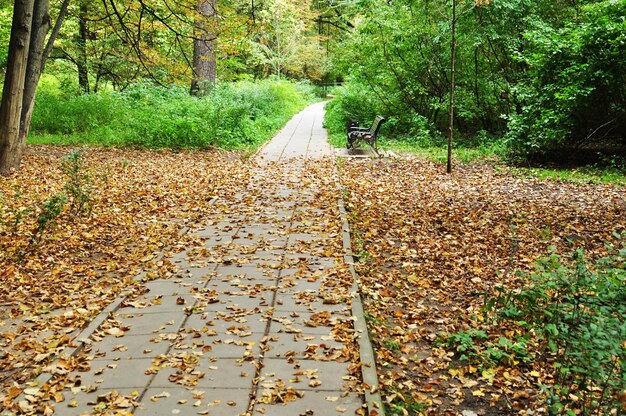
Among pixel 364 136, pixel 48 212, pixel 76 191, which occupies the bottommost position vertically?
pixel 48 212

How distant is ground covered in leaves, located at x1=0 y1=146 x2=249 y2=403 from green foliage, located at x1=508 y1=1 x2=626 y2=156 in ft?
23.3

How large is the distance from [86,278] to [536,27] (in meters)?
13.6

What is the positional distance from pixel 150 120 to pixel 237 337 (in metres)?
13.1

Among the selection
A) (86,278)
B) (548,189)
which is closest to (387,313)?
(86,278)

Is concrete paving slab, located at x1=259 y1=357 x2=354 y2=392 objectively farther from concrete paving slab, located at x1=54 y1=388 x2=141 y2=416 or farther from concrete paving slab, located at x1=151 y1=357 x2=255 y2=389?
concrete paving slab, located at x1=54 y1=388 x2=141 y2=416

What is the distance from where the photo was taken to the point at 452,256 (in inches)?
279

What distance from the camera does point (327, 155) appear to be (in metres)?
15.2

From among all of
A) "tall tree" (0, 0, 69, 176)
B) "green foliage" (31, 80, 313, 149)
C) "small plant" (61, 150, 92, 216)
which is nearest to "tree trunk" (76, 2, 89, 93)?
"green foliage" (31, 80, 313, 149)

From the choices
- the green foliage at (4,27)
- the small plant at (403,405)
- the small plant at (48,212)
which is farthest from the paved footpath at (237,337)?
the green foliage at (4,27)

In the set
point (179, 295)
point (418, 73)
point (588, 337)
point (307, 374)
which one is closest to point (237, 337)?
point (307, 374)

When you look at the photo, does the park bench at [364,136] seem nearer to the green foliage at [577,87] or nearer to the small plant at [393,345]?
the green foliage at [577,87]

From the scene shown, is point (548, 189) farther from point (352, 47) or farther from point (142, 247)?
point (352, 47)

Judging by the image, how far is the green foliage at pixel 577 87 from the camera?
1215 cm

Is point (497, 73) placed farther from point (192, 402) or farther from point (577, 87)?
point (192, 402)
